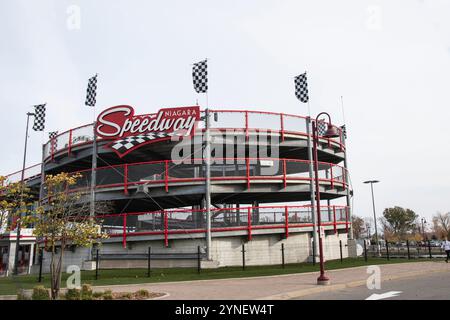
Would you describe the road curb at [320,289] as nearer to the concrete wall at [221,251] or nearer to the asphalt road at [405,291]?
the asphalt road at [405,291]

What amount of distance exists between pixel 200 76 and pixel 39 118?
1530 centimetres

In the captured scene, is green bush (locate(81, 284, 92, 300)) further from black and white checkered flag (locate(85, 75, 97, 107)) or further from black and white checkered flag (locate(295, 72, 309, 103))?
black and white checkered flag (locate(295, 72, 309, 103))

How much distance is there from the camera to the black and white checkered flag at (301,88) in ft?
88.1

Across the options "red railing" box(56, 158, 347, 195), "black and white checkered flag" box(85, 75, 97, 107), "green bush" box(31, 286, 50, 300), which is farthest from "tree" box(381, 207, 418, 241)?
"green bush" box(31, 286, 50, 300)

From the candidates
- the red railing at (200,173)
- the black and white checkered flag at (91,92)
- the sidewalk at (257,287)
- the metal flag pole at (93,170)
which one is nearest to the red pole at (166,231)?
the red railing at (200,173)

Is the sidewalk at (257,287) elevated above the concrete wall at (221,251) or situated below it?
below

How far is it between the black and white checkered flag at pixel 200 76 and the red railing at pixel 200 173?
4.50 m

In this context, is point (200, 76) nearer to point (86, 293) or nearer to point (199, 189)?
point (199, 189)

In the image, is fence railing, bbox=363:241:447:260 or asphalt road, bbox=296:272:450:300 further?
fence railing, bbox=363:241:447:260

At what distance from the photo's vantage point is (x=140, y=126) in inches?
1001

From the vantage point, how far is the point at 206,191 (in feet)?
75.8

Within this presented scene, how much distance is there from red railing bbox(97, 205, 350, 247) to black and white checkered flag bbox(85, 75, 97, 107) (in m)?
8.26

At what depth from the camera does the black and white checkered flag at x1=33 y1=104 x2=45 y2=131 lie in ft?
105
